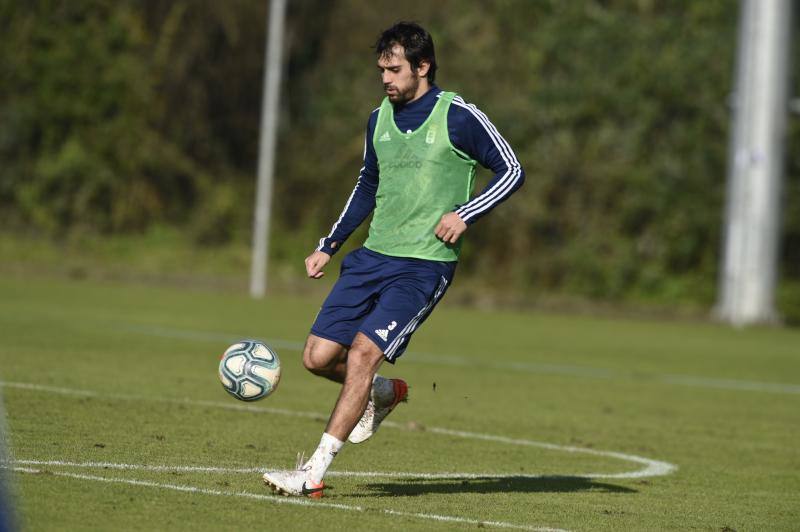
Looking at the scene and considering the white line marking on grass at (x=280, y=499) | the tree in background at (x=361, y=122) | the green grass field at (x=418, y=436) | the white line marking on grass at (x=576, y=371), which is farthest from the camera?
the tree in background at (x=361, y=122)

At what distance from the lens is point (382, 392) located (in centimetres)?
794

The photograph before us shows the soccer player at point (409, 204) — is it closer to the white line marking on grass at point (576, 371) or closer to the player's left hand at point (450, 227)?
the player's left hand at point (450, 227)

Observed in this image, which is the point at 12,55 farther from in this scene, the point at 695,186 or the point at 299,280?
the point at 695,186

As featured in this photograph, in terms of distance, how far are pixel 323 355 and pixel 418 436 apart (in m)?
2.87

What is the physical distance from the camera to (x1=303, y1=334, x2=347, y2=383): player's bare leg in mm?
7762

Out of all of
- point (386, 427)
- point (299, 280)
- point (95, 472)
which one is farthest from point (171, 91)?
point (95, 472)

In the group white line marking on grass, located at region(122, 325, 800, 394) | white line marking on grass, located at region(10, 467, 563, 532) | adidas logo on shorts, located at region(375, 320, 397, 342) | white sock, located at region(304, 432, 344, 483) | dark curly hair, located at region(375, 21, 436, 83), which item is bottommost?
white line marking on grass, located at region(122, 325, 800, 394)

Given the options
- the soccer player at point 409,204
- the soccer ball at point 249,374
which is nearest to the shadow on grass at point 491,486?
the soccer player at point 409,204

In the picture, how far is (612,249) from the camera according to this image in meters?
31.3

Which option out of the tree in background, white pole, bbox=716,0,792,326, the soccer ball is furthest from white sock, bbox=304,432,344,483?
the tree in background

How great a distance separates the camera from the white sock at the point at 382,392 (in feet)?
26.0

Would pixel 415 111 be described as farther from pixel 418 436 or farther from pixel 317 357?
pixel 418 436

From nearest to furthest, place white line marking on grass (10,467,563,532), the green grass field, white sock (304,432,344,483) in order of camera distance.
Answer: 1. white line marking on grass (10,467,563,532)
2. the green grass field
3. white sock (304,432,344,483)

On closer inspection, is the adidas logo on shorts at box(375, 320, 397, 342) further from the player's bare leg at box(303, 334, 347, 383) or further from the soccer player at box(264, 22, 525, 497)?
the player's bare leg at box(303, 334, 347, 383)
